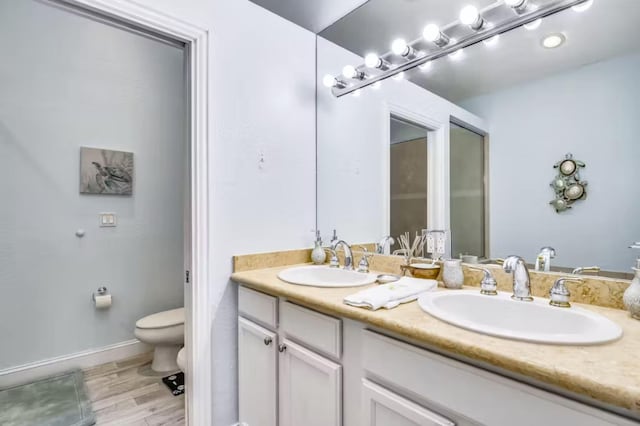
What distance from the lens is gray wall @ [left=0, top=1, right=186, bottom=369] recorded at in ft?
6.95

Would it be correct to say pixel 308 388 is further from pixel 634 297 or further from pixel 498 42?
pixel 498 42

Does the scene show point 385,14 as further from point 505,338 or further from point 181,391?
point 181,391

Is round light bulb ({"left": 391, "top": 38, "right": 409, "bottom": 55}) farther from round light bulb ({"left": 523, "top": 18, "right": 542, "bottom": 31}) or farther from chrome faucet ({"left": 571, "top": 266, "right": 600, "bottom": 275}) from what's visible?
chrome faucet ({"left": 571, "top": 266, "right": 600, "bottom": 275})

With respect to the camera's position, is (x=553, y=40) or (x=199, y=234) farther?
(x=199, y=234)

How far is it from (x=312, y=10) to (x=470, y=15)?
1005 millimetres

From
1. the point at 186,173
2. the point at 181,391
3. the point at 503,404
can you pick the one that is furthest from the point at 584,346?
the point at 181,391

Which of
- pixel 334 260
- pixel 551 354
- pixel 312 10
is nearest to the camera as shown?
pixel 551 354

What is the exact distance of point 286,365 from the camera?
127 centimetres

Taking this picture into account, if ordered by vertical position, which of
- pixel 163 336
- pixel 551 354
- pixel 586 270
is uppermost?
pixel 586 270

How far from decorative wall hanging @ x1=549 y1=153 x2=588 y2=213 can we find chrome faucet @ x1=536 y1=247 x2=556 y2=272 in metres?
0.14

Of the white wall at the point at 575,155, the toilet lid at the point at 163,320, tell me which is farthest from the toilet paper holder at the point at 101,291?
the white wall at the point at 575,155

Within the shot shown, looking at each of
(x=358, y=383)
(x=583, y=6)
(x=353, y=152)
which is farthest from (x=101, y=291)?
(x=583, y=6)

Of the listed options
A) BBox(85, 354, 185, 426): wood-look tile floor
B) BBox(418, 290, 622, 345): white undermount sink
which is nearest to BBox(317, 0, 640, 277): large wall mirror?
BBox(418, 290, 622, 345): white undermount sink

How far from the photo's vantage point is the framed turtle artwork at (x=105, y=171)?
92.6 inches
